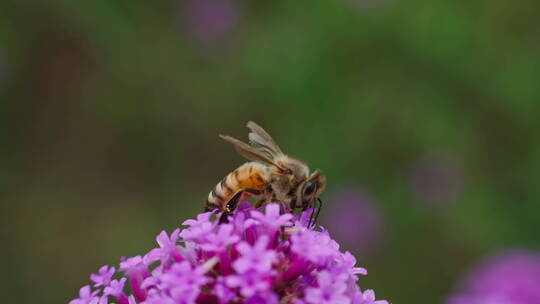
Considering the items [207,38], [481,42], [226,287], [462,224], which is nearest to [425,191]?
[462,224]

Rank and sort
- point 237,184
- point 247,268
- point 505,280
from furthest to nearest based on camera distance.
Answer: point 505,280 < point 237,184 < point 247,268

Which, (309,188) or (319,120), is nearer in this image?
(309,188)

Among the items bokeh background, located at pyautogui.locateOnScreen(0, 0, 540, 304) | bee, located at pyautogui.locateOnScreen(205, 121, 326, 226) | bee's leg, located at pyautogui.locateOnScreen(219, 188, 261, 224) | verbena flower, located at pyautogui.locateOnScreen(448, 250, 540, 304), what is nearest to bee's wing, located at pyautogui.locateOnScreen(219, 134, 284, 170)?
bee, located at pyautogui.locateOnScreen(205, 121, 326, 226)

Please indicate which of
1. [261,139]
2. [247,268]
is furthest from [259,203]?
[247,268]

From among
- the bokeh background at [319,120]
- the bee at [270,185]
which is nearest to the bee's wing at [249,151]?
the bee at [270,185]

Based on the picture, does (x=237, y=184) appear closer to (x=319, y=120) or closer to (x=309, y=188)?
(x=309, y=188)

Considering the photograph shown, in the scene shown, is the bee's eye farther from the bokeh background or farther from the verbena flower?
the bokeh background

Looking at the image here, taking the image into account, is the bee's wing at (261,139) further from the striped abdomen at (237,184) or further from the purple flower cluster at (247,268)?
the purple flower cluster at (247,268)
